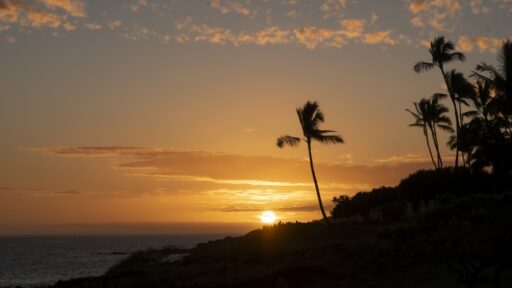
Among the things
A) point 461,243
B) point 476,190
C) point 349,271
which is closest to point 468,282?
point 349,271

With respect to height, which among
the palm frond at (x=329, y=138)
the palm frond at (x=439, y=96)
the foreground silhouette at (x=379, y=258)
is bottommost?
the foreground silhouette at (x=379, y=258)

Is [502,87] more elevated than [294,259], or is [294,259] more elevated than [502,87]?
[502,87]

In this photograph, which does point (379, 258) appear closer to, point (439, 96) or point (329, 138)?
point (329, 138)

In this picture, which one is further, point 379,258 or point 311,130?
point 311,130

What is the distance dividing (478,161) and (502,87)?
18.3 metres

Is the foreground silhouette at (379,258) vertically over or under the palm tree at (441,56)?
under

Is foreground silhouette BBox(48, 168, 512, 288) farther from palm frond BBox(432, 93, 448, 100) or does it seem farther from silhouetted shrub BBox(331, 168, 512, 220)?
palm frond BBox(432, 93, 448, 100)

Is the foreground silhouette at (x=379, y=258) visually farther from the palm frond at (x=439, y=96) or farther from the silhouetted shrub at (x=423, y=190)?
the palm frond at (x=439, y=96)

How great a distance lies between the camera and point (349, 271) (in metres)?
25.5

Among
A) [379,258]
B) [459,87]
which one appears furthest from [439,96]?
[379,258]

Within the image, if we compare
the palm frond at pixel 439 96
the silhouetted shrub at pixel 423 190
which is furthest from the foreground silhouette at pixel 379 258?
the palm frond at pixel 439 96

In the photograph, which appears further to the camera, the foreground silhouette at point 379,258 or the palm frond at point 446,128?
the palm frond at point 446,128

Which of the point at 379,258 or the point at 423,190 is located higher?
the point at 423,190

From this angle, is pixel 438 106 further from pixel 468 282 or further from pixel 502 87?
pixel 468 282
